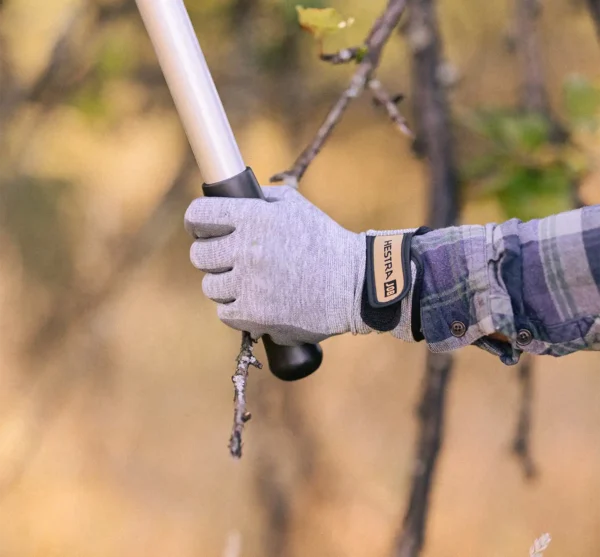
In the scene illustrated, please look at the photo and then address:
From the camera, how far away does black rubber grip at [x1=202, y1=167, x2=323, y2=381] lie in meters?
0.38

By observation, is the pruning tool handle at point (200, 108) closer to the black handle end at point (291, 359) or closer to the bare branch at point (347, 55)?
the black handle end at point (291, 359)

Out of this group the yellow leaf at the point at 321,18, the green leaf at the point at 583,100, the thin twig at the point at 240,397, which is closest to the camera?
the thin twig at the point at 240,397

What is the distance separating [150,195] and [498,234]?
1.48 feet

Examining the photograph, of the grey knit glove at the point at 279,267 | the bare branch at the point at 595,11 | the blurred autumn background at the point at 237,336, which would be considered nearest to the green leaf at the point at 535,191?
the blurred autumn background at the point at 237,336

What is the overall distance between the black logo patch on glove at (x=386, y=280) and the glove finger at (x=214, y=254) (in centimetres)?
9

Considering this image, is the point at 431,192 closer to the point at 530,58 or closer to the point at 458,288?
the point at 530,58

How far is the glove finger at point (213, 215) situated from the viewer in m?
0.37

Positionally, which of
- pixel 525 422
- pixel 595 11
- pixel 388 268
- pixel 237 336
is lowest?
pixel 525 422

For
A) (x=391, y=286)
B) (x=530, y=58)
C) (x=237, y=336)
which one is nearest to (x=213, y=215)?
(x=391, y=286)

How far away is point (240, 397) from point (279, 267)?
0.09 meters

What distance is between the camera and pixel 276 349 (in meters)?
0.40

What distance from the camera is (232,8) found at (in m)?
0.65

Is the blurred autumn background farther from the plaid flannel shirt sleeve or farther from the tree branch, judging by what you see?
the plaid flannel shirt sleeve

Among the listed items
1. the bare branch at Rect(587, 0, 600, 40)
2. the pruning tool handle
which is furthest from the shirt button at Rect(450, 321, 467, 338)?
the bare branch at Rect(587, 0, 600, 40)
